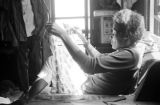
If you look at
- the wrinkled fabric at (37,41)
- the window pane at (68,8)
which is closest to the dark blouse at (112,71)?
the wrinkled fabric at (37,41)

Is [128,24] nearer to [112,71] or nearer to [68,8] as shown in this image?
[112,71]

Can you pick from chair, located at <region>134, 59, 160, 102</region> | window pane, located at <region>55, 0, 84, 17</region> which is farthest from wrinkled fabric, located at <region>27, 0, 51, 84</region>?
chair, located at <region>134, 59, 160, 102</region>

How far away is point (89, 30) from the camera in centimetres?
397

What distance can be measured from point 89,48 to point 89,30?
5.73 feet

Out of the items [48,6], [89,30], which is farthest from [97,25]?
[48,6]

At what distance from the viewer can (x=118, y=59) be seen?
70.1 inches

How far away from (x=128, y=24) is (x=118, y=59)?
10.5 inches

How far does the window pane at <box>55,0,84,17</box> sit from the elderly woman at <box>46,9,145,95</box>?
2.13 metres

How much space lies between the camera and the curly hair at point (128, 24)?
1.88 meters

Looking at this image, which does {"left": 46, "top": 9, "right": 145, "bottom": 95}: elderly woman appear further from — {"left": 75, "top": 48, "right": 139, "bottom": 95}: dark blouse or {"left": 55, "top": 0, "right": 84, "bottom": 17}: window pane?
{"left": 55, "top": 0, "right": 84, "bottom": 17}: window pane

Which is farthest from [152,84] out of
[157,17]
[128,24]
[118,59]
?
[157,17]

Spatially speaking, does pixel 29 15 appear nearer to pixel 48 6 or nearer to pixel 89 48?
pixel 48 6

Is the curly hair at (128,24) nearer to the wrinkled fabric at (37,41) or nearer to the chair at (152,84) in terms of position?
the chair at (152,84)

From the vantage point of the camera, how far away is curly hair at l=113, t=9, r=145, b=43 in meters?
1.88
